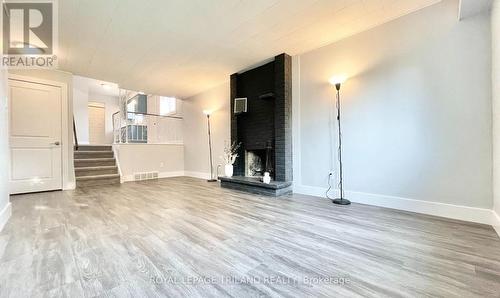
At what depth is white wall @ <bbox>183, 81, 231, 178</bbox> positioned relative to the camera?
19.1 feet

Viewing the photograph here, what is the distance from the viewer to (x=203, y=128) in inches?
257

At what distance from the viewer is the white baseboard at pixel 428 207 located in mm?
2352

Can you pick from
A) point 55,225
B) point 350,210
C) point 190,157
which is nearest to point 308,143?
point 350,210

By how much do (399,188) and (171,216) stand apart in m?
3.10

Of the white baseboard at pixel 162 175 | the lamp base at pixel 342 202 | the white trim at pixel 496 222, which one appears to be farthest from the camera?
the white baseboard at pixel 162 175

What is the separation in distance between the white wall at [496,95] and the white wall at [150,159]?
7.01 m

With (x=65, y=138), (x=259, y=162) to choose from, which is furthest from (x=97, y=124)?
(x=259, y=162)

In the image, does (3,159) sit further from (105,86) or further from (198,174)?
(105,86)

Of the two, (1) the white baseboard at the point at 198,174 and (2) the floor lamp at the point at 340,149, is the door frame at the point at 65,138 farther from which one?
(2) the floor lamp at the point at 340,149

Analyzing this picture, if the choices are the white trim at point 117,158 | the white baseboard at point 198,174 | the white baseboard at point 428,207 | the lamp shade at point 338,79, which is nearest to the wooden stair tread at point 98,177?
the white trim at point 117,158

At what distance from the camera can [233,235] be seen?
2.09 metres

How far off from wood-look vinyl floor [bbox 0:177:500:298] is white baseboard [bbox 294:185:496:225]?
15 cm

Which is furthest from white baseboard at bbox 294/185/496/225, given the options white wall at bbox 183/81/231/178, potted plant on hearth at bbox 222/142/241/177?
white wall at bbox 183/81/231/178

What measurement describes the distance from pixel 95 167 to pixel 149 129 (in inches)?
77.3
